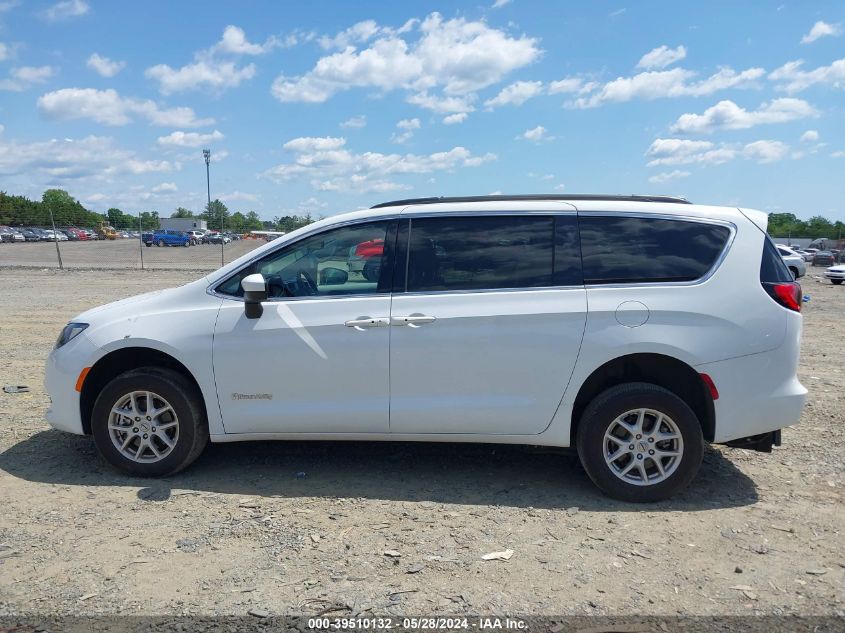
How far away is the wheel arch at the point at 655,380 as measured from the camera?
4.32 m

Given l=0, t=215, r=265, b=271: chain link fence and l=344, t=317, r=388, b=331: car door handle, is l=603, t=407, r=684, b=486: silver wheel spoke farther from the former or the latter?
l=0, t=215, r=265, b=271: chain link fence

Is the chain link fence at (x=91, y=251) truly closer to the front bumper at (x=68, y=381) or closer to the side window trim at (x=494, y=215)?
the front bumper at (x=68, y=381)

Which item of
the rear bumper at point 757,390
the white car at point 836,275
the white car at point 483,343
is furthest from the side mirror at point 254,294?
the white car at point 836,275

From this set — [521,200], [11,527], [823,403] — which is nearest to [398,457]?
[521,200]

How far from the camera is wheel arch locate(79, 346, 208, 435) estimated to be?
184 inches

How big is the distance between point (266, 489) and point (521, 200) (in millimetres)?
2704

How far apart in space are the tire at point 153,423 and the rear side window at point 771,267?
3900 millimetres

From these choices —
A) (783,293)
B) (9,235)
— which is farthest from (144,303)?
(9,235)

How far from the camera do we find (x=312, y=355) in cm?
442

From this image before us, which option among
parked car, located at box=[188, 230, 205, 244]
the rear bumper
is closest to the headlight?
the rear bumper

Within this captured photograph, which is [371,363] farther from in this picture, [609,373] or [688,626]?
[688,626]

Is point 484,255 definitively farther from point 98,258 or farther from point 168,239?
point 168,239

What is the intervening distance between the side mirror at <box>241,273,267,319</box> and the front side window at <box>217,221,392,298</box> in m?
0.15

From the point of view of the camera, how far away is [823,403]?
21.7ft
